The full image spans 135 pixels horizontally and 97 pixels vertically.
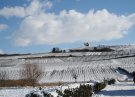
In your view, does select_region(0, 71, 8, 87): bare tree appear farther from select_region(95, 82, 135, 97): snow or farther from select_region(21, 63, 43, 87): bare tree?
select_region(95, 82, 135, 97): snow

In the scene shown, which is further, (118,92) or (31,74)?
(31,74)

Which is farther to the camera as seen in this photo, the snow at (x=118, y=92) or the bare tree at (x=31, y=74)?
the bare tree at (x=31, y=74)

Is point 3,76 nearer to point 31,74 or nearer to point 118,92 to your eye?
point 31,74

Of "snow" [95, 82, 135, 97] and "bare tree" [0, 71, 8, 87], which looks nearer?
"snow" [95, 82, 135, 97]

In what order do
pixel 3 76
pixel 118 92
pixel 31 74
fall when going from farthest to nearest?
pixel 3 76 → pixel 31 74 → pixel 118 92

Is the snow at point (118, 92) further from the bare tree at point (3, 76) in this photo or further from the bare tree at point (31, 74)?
the bare tree at point (3, 76)

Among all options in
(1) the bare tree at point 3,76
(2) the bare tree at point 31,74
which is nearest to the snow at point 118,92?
(2) the bare tree at point 31,74

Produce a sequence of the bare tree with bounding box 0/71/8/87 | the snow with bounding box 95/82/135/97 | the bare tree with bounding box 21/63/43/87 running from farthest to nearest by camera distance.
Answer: the bare tree with bounding box 21/63/43/87 < the bare tree with bounding box 0/71/8/87 < the snow with bounding box 95/82/135/97

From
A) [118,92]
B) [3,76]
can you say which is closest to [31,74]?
[3,76]

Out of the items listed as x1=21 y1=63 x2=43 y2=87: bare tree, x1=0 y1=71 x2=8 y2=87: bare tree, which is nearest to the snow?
x1=21 y1=63 x2=43 y2=87: bare tree

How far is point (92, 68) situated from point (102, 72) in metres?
7.94

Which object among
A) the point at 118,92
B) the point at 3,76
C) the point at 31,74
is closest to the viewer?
the point at 118,92

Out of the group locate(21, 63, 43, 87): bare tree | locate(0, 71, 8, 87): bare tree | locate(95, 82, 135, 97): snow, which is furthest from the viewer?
locate(21, 63, 43, 87): bare tree

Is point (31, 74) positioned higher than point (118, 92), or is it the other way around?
point (31, 74)
